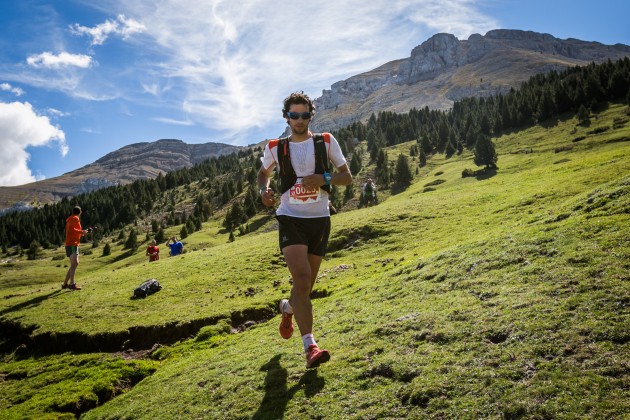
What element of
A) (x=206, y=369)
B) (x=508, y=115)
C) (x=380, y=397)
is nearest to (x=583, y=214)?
(x=380, y=397)

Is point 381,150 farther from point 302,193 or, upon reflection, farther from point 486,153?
point 302,193

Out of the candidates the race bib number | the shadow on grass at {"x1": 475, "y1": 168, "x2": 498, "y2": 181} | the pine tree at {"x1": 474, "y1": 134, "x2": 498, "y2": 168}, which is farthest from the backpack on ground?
the pine tree at {"x1": 474, "y1": 134, "x2": 498, "y2": 168}

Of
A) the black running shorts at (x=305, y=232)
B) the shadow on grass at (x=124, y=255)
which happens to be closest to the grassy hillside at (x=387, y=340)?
the black running shorts at (x=305, y=232)

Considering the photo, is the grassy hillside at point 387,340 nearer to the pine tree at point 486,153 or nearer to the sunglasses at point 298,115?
the sunglasses at point 298,115

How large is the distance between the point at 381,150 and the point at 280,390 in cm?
10891

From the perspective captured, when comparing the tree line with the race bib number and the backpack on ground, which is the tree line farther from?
the race bib number

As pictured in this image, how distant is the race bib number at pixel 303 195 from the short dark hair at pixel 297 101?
1.58 metres

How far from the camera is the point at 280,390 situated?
6496 millimetres

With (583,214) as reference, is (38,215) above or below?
above

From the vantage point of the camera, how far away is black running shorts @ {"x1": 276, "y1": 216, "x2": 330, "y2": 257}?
6.99m

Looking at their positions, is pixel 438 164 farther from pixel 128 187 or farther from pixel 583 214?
pixel 128 187

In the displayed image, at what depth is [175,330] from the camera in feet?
50.8

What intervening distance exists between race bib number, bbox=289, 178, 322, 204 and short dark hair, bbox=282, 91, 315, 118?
1.58m

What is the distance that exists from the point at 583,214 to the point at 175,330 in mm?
14902
